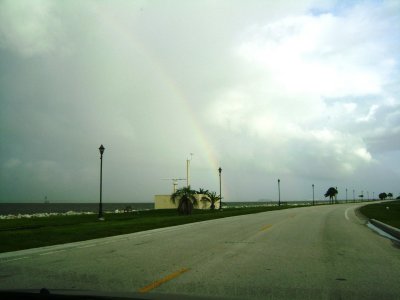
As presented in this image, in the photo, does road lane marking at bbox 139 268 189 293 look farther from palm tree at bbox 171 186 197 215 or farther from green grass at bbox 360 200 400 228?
palm tree at bbox 171 186 197 215

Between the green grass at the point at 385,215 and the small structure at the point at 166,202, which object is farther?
the small structure at the point at 166,202

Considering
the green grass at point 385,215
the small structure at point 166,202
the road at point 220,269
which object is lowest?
the road at point 220,269

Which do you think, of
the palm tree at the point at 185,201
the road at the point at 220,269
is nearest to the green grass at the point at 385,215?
the road at the point at 220,269

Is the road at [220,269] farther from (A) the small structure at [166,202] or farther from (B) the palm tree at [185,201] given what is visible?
(A) the small structure at [166,202]

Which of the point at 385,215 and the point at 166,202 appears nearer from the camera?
the point at 385,215

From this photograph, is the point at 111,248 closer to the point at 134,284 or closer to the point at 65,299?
the point at 134,284

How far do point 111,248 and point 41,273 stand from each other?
4882 mm

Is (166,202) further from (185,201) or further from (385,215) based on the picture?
(385,215)

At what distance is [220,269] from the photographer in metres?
9.75

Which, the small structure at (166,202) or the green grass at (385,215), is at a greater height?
the small structure at (166,202)

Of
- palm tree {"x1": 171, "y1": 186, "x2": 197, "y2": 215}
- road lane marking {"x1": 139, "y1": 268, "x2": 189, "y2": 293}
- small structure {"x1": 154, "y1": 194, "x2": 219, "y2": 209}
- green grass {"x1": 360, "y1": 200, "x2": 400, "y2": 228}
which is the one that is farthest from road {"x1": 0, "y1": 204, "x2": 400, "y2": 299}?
small structure {"x1": 154, "y1": 194, "x2": 219, "y2": 209}

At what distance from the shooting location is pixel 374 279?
8.67 meters

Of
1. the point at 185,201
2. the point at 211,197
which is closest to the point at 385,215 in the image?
the point at 185,201

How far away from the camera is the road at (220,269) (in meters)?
7.66
